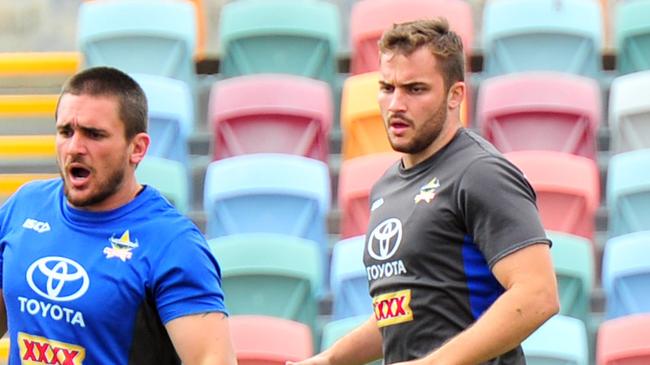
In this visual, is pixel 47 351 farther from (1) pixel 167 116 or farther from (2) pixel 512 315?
(1) pixel 167 116

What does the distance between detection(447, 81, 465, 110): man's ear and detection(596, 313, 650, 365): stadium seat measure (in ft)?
6.76

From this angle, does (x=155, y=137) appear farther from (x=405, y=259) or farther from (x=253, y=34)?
(x=405, y=259)

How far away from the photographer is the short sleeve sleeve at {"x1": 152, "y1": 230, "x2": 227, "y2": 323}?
2934 mm

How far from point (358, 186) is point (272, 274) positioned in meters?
0.42

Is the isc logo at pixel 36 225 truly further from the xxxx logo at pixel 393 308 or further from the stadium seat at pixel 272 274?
the stadium seat at pixel 272 274

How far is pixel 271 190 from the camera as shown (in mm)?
5602

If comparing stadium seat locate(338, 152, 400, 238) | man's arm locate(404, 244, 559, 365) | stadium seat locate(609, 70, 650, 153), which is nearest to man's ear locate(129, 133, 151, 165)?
man's arm locate(404, 244, 559, 365)

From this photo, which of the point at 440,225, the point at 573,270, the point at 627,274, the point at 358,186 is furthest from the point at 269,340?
the point at 440,225

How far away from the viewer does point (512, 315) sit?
2770 mm

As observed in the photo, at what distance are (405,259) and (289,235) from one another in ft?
8.56

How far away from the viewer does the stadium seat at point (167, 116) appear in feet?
19.0

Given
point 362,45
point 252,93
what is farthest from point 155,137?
point 362,45

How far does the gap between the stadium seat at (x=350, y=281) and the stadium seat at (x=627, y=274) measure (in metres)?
0.75

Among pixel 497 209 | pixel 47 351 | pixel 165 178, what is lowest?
pixel 165 178
